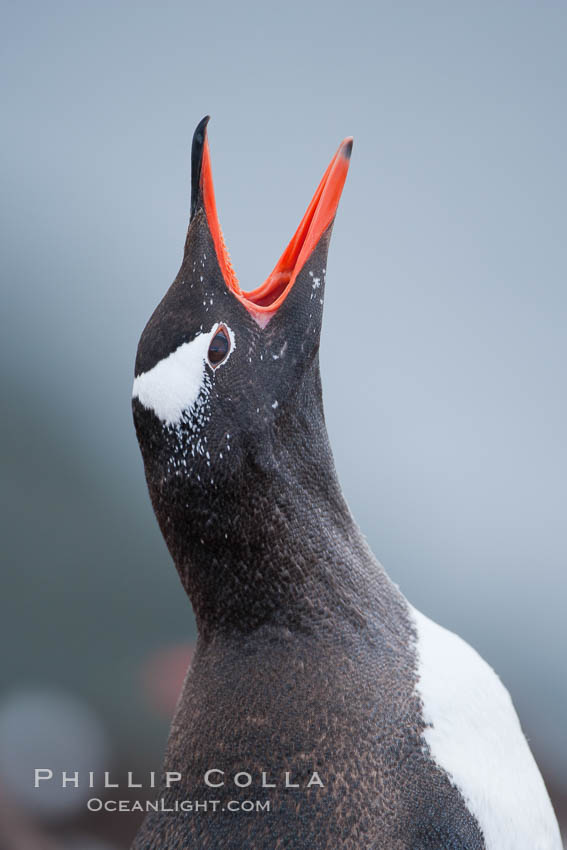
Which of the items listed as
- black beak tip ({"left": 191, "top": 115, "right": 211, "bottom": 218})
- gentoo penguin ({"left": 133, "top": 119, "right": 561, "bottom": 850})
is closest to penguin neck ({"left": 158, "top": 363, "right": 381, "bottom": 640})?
gentoo penguin ({"left": 133, "top": 119, "right": 561, "bottom": 850})

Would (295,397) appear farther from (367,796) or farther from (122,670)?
(122,670)

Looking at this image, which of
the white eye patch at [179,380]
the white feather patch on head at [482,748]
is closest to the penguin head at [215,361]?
the white eye patch at [179,380]

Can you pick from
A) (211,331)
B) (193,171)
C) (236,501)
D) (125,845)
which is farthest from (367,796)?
(125,845)

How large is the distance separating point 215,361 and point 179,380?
0.04m

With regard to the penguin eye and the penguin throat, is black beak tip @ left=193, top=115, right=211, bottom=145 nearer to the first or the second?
the penguin throat

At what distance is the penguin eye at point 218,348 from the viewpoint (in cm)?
69

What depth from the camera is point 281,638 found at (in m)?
0.71

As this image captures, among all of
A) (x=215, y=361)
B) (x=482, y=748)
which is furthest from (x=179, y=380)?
(x=482, y=748)

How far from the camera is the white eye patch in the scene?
67 cm

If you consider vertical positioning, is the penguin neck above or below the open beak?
below

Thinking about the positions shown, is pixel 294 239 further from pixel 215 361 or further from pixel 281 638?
pixel 281 638

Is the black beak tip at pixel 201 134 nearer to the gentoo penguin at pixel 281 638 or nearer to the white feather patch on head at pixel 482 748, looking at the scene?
the gentoo penguin at pixel 281 638

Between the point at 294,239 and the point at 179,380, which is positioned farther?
the point at 294,239

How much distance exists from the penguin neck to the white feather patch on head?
0.10 metres
